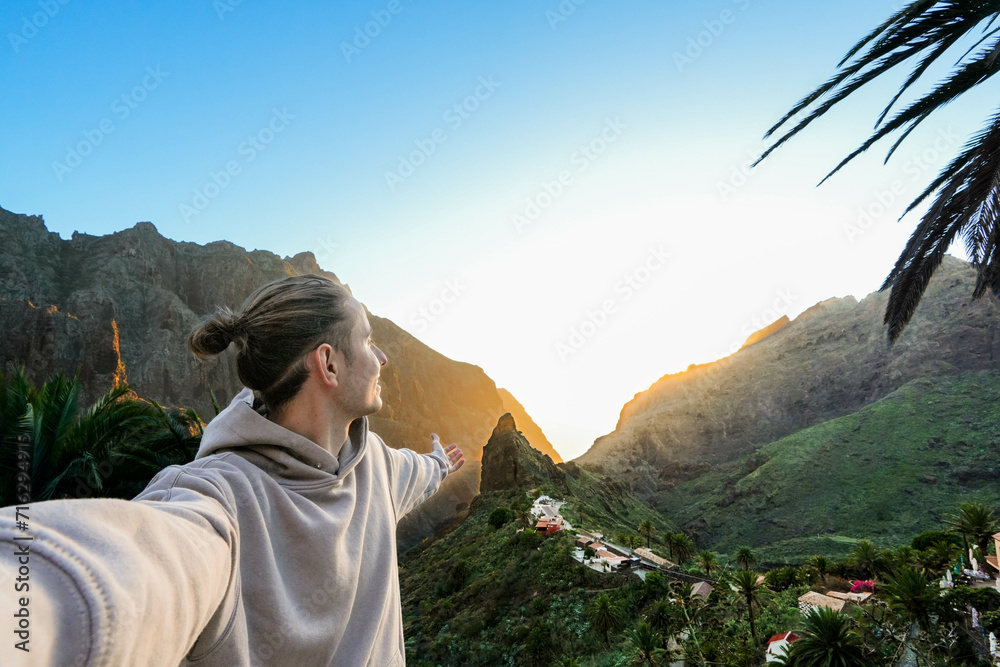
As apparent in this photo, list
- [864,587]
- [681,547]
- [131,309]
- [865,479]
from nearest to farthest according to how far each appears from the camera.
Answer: [864,587]
[681,547]
[865,479]
[131,309]

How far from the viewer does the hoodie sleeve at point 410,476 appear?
78.0 inches

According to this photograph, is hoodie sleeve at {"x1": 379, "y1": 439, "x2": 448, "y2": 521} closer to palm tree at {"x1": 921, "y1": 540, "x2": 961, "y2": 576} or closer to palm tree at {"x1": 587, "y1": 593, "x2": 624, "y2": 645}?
palm tree at {"x1": 587, "y1": 593, "x2": 624, "y2": 645}

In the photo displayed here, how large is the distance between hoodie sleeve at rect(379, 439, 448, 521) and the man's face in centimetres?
42

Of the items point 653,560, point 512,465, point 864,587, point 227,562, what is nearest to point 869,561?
point 864,587

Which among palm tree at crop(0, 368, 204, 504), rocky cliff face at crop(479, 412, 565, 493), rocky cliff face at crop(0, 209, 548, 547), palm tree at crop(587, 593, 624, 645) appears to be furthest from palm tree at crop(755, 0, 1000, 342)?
rocky cliff face at crop(479, 412, 565, 493)

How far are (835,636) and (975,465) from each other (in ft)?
163

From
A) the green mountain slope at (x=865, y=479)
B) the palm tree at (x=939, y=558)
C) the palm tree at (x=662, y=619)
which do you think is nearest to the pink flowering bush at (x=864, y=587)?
the palm tree at (x=939, y=558)

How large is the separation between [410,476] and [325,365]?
0.82 metres

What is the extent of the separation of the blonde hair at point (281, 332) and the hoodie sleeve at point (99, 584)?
2.19ft

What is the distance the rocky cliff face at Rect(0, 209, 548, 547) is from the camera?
4109 cm

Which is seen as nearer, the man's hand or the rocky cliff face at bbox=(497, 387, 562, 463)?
the man's hand

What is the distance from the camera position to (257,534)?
3.53 feet

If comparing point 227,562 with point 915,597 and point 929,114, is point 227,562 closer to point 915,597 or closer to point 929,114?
point 929,114

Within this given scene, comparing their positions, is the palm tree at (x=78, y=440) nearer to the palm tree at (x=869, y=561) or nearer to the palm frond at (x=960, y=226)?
the palm frond at (x=960, y=226)
